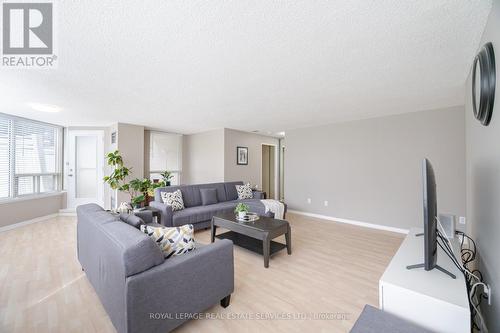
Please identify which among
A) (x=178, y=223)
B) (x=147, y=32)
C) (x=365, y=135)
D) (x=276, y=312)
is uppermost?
(x=147, y=32)

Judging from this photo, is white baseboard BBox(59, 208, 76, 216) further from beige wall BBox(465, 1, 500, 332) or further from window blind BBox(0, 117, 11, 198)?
beige wall BBox(465, 1, 500, 332)

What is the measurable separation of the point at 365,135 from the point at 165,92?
4021 mm

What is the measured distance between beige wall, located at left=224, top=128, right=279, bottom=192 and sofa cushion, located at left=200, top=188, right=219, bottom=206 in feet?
3.55

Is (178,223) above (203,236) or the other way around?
above

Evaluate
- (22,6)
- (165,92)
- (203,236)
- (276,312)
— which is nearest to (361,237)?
(276,312)

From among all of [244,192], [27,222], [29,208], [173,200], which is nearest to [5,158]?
[29,208]

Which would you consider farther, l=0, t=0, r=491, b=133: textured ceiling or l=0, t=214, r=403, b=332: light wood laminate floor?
l=0, t=214, r=403, b=332: light wood laminate floor

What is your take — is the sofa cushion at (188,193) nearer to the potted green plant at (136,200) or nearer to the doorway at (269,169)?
the potted green plant at (136,200)

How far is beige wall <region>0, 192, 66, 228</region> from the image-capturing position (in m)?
3.87

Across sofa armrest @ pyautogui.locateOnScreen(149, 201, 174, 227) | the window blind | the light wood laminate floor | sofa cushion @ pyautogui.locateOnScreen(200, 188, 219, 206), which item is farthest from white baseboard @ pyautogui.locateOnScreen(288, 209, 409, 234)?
the window blind

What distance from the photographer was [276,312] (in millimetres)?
1757

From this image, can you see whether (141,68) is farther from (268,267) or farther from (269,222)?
(268,267)

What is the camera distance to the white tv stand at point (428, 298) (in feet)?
3.05

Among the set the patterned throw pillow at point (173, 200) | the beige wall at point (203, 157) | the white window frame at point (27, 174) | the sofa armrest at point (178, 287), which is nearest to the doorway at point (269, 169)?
the beige wall at point (203, 157)
